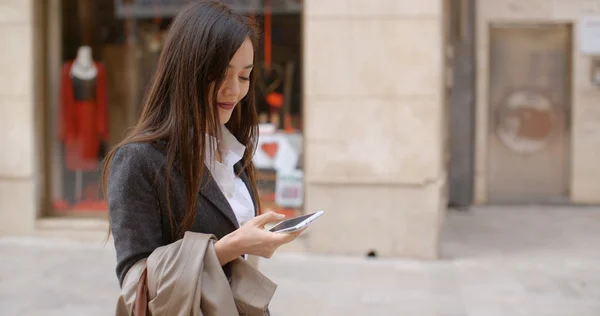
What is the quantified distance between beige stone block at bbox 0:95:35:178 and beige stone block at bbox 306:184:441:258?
3.17 meters

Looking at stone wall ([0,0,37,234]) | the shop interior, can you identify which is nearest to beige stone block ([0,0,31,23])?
stone wall ([0,0,37,234])

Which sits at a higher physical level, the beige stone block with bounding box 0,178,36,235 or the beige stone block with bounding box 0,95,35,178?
the beige stone block with bounding box 0,95,35,178

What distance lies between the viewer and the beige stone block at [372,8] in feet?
22.2

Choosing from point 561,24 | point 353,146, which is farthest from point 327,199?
point 561,24

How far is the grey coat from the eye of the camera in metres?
1.72

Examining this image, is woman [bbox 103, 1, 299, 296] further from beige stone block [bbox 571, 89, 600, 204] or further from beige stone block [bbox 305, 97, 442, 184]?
beige stone block [bbox 571, 89, 600, 204]

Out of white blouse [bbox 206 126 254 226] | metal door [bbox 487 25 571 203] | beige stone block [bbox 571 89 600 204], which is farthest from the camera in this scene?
metal door [bbox 487 25 571 203]

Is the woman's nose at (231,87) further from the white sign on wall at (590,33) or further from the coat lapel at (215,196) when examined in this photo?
the white sign on wall at (590,33)

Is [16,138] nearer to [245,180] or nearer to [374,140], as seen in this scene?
[374,140]

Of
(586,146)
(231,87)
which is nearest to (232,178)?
(231,87)

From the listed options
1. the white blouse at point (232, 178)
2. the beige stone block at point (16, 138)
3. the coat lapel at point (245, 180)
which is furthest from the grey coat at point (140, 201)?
the beige stone block at point (16, 138)

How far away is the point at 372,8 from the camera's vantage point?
684 centimetres

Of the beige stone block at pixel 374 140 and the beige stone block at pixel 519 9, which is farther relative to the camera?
the beige stone block at pixel 519 9

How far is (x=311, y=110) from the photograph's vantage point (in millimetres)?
6957
